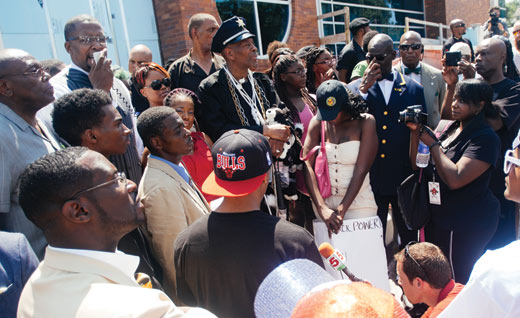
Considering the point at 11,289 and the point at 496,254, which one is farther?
the point at 11,289

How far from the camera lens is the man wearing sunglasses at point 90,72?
2838 millimetres

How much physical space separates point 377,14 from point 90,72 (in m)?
13.9

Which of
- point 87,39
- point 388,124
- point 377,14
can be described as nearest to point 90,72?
point 87,39

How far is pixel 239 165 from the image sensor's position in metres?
1.67

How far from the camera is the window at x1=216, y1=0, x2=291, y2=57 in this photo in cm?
897


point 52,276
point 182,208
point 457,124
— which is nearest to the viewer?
point 52,276

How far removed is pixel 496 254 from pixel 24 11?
6.87 m

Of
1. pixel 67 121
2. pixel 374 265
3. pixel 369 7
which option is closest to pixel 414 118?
pixel 374 265

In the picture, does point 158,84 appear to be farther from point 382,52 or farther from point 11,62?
point 382,52

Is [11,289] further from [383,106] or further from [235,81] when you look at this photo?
[383,106]

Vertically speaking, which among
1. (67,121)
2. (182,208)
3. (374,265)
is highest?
(67,121)

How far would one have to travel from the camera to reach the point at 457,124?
3.21 metres

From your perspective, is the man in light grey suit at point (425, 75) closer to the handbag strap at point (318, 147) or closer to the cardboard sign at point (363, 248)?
the handbag strap at point (318, 147)

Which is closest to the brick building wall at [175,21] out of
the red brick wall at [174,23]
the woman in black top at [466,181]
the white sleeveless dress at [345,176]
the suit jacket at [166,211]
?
the red brick wall at [174,23]
